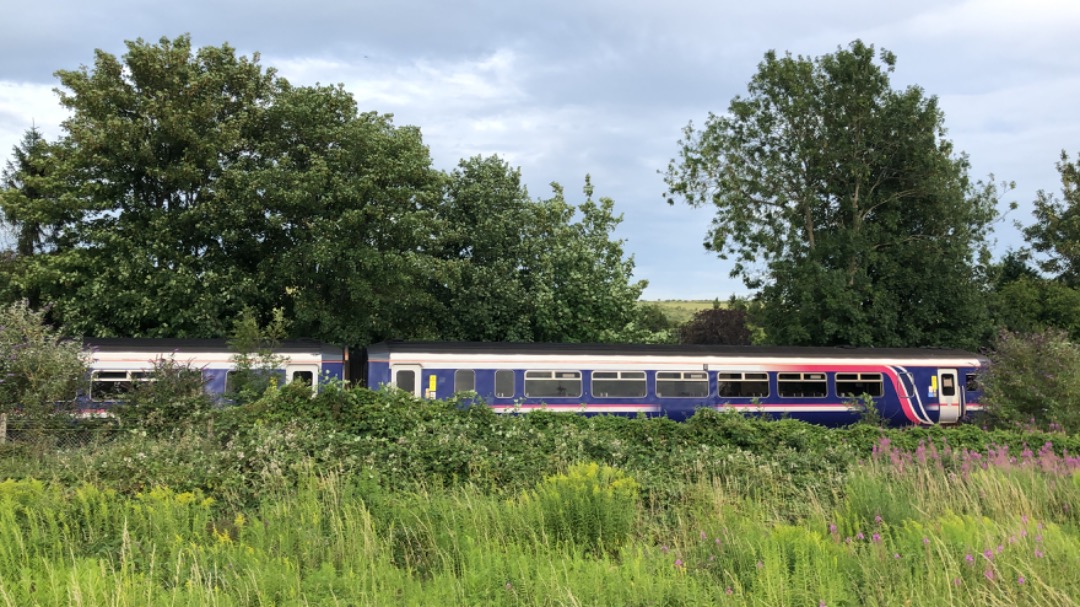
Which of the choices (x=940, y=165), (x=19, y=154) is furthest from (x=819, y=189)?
(x=19, y=154)

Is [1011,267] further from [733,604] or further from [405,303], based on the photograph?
[733,604]

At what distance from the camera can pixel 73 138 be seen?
22.9 metres

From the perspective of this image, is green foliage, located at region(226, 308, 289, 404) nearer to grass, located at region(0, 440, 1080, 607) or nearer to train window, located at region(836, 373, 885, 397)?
grass, located at region(0, 440, 1080, 607)

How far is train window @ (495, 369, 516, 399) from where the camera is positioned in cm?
1817

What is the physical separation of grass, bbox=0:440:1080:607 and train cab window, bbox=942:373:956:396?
14.6m

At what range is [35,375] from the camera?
11.8 m

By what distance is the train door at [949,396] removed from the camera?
20.9m

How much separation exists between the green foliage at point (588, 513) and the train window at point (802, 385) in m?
14.5

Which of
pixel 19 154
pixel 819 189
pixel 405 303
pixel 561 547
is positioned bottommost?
pixel 561 547

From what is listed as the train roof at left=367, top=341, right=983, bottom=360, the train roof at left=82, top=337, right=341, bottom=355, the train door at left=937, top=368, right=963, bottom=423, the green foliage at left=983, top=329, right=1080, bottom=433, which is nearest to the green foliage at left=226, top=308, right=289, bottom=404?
the train roof at left=82, top=337, right=341, bottom=355

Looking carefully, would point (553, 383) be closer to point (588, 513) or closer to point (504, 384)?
point (504, 384)

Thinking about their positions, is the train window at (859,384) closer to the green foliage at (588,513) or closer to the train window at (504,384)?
the train window at (504,384)

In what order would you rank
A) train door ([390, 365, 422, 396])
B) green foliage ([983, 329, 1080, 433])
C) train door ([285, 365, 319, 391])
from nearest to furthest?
green foliage ([983, 329, 1080, 433]) < train door ([285, 365, 319, 391]) < train door ([390, 365, 422, 396])

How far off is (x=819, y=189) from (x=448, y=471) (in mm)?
27504
